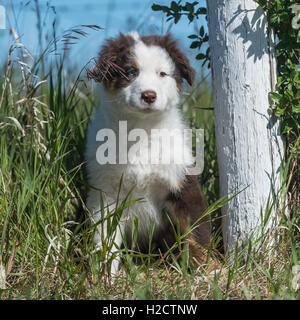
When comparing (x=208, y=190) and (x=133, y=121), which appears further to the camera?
(x=208, y=190)

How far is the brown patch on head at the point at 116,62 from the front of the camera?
3010 millimetres

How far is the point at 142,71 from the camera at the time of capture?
9.84 ft

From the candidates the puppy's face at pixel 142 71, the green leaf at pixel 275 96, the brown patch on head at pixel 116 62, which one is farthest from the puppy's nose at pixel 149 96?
the green leaf at pixel 275 96

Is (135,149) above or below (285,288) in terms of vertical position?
above

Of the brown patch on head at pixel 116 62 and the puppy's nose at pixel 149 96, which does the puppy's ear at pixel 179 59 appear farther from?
the puppy's nose at pixel 149 96

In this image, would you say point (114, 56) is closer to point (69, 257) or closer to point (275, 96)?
point (275, 96)

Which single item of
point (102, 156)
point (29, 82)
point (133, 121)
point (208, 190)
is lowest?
point (208, 190)

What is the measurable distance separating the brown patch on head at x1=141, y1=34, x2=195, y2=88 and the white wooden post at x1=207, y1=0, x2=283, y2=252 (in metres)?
0.28

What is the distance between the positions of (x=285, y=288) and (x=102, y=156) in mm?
1346

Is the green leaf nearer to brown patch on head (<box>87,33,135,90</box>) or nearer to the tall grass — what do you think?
the tall grass

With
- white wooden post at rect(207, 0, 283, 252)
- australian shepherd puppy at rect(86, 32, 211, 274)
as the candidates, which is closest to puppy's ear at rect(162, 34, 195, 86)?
australian shepherd puppy at rect(86, 32, 211, 274)

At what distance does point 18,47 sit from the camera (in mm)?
3020
